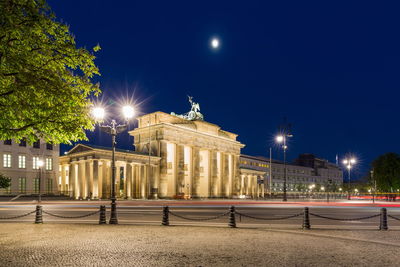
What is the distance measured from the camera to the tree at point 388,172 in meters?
81.9

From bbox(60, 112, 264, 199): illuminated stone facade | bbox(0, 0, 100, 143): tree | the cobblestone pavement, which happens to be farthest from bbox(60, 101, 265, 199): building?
the cobblestone pavement

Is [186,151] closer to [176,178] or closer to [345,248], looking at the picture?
[176,178]

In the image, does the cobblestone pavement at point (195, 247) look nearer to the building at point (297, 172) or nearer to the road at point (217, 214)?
the road at point (217, 214)

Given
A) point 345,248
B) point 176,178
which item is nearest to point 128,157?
point 176,178

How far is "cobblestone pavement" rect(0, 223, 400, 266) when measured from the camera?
9273 mm

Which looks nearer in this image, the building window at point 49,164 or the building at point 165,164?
the building at point 165,164

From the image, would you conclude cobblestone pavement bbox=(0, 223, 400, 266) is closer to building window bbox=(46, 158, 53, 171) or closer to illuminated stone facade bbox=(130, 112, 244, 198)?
illuminated stone facade bbox=(130, 112, 244, 198)

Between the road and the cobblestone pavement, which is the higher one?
the cobblestone pavement

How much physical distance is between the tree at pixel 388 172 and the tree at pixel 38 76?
278 feet

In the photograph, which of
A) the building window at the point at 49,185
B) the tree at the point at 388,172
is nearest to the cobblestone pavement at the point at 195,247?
the building window at the point at 49,185

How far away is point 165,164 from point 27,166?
84.4ft

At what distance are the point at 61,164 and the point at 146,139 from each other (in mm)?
18396

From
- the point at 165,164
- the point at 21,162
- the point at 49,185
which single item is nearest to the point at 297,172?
the point at 165,164

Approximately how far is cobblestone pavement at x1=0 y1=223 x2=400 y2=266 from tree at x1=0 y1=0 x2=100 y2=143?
16.2 feet
